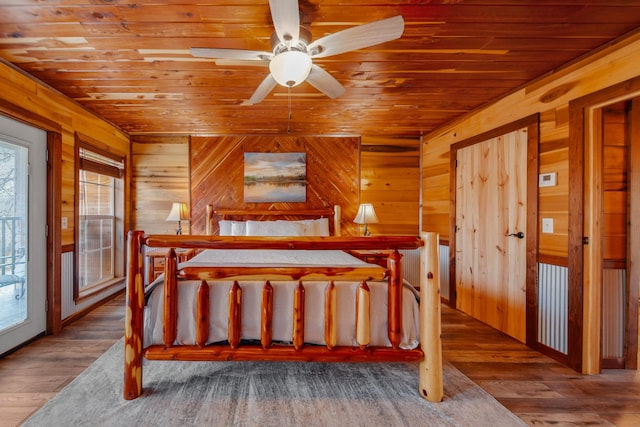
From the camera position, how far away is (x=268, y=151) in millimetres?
4422

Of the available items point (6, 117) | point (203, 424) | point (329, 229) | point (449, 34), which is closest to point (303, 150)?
point (329, 229)

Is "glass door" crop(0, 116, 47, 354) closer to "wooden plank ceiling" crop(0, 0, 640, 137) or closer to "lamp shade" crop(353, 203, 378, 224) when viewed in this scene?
"wooden plank ceiling" crop(0, 0, 640, 137)

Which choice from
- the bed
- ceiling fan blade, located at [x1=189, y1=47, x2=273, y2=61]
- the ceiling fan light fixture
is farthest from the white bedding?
ceiling fan blade, located at [x1=189, y1=47, x2=273, y2=61]

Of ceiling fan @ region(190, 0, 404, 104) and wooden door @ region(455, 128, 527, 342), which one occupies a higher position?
ceiling fan @ region(190, 0, 404, 104)

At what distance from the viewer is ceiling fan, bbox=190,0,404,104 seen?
1471 millimetres

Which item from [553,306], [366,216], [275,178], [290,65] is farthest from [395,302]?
[275,178]

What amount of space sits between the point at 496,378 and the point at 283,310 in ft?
5.31

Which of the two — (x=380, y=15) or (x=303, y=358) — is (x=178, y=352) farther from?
(x=380, y=15)

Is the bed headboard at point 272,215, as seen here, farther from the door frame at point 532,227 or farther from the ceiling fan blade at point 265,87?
Answer: the door frame at point 532,227

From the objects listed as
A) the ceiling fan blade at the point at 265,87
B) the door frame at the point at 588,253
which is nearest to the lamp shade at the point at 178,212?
the ceiling fan blade at the point at 265,87

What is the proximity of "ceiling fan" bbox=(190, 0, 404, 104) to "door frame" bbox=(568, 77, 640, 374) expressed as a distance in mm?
1696

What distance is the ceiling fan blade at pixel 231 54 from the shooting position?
1.69 metres

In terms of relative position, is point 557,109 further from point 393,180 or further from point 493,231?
point 393,180

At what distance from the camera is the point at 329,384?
79.0 inches
